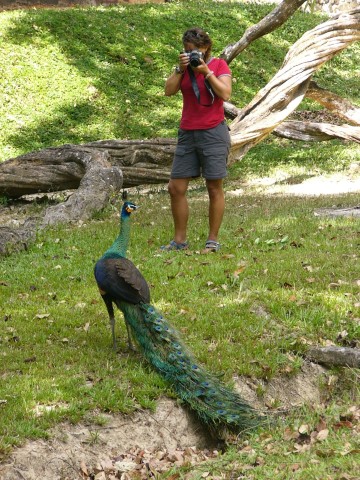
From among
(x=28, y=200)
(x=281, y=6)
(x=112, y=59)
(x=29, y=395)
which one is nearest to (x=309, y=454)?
(x=29, y=395)

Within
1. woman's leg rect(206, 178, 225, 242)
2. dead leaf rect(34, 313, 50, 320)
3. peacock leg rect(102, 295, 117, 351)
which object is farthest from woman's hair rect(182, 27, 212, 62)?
peacock leg rect(102, 295, 117, 351)

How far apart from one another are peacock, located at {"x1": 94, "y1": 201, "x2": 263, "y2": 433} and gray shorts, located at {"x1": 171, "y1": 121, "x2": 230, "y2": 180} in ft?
9.51

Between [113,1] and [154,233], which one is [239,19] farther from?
[154,233]

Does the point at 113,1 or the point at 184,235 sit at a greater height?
the point at 113,1

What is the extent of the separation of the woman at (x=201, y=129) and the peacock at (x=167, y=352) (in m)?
2.89

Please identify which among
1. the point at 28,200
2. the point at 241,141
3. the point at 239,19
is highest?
the point at 239,19

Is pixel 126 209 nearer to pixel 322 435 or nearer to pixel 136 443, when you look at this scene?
pixel 136 443

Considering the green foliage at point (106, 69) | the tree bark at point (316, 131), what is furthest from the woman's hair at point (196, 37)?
the green foliage at point (106, 69)

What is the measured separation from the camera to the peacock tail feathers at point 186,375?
5.12 m

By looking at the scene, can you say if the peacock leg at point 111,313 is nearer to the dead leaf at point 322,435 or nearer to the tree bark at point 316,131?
the dead leaf at point 322,435

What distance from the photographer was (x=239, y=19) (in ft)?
75.5

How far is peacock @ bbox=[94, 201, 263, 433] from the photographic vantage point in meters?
5.14

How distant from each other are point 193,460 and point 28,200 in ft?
27.9

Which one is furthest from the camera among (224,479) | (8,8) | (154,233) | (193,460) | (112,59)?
(8,8)
